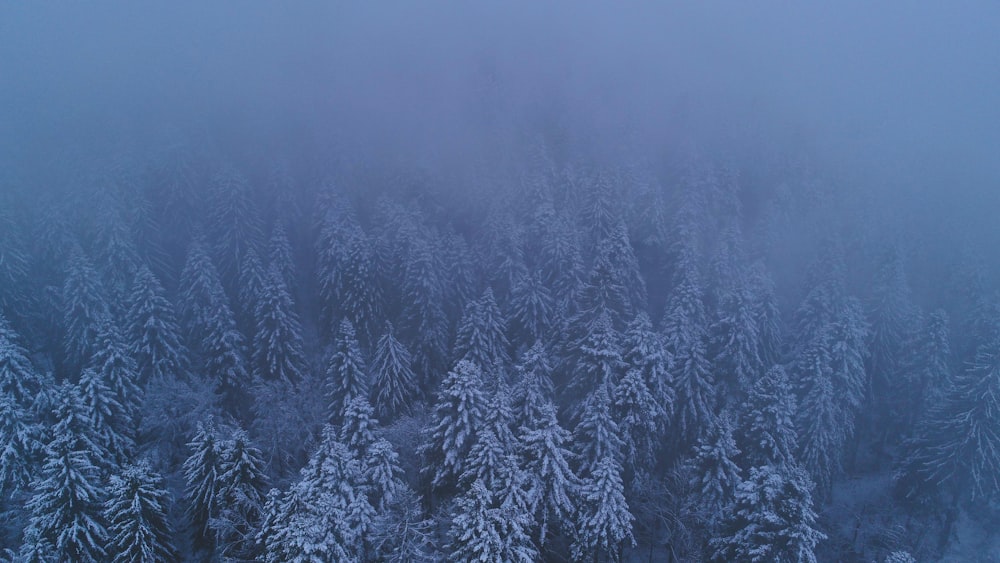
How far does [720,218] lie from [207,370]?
50529 mm

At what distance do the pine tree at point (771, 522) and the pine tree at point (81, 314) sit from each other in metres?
41.7

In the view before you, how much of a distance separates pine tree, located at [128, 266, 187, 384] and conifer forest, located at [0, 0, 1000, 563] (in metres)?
0.22

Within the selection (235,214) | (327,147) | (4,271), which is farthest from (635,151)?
(4,271)

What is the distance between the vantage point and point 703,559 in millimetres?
25938

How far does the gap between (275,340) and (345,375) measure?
33.0 feet

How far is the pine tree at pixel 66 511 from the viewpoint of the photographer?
78.8 feet

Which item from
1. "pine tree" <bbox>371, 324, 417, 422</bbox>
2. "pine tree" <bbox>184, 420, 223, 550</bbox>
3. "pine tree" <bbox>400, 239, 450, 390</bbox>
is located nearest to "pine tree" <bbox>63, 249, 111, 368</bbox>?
"pine tree" <bbox>184, 420, 223, 550</bbox>

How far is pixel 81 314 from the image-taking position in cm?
4009

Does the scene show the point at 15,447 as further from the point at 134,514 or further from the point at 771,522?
the point at 771,522

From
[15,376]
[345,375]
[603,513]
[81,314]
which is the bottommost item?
[81,314]

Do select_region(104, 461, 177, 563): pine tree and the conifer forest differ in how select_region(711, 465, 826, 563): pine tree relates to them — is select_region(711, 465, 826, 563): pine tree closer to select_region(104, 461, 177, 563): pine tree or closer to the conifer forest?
the conifer forest

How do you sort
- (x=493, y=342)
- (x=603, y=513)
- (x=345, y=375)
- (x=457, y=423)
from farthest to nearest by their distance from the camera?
(x=493, y=342) < (x=345, y=375) < (x=457, y=423) < (x=603, y=513)

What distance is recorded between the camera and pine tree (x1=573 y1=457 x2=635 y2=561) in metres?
23.8

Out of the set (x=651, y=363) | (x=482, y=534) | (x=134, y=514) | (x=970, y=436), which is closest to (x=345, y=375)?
(x=134, y=514)
